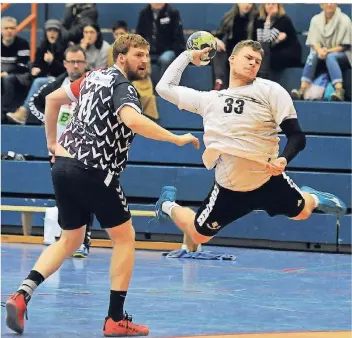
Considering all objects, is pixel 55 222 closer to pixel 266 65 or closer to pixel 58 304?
pixel 266 65

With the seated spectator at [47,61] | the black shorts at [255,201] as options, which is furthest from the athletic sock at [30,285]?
the seated spectator at [47,61]

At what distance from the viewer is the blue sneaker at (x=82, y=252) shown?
12.1 meters

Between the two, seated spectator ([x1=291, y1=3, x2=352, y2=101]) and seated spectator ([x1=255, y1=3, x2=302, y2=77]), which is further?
seated spectator ([x1=255, y1=3, x2=302, y2=77])

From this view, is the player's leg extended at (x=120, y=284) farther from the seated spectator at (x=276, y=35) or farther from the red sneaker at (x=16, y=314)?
the seated spectator at (x=276, y=35)

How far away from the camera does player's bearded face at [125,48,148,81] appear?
23.3 ft

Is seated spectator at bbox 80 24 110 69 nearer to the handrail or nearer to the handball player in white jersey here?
the handrail

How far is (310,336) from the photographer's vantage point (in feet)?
22.9

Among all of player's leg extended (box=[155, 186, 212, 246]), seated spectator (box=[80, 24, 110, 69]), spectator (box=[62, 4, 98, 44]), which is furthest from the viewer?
spectator (box=[62, 4, 98, 44])

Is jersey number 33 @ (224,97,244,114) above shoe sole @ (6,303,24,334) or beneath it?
above

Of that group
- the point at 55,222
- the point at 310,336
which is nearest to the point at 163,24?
the point at 55,222

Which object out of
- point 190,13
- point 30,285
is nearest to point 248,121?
point 30,285

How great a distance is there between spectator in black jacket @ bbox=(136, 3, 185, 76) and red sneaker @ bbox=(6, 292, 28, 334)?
8.90 meters

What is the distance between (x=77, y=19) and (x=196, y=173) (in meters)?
3.77

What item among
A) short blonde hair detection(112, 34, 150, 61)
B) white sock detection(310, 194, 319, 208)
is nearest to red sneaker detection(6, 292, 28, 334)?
short blonde hair detection(112, 34, 150, 61)
